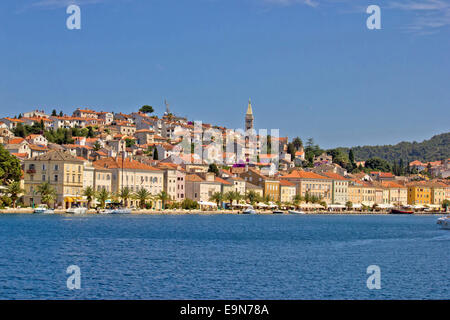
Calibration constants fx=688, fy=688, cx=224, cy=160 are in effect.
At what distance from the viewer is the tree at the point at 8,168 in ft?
266

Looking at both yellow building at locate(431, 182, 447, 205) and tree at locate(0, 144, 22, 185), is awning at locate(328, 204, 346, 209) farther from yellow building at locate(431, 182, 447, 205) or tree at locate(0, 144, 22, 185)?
tree at locate(0, 144, 22, 185)

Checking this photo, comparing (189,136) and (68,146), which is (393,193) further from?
(68,146)

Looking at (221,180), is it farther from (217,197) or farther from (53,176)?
(53,176)

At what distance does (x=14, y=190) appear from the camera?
253 ft

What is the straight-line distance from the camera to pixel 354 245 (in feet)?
151

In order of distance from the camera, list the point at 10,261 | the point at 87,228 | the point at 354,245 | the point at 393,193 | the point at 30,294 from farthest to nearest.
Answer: the point at 393,193
the point at 87,228
the point at 354,245
the point at 10,261
the point at 30,294

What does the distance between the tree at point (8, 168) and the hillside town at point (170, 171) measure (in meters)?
0.86

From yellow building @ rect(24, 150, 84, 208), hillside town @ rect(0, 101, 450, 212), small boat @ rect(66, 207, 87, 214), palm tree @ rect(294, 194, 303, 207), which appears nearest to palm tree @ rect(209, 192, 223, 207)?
hillside town @ rect(0, 101, 450, 212)

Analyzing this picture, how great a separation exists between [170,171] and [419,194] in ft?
267

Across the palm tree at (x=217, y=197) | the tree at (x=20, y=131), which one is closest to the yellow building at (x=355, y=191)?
the palm tree at (x=217, y=197)

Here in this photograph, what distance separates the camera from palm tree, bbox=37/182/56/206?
7996 centimetres

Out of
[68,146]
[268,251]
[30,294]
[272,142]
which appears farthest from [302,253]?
[272,142]

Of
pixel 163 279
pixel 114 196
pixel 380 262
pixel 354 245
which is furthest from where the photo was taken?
pixel 114 196

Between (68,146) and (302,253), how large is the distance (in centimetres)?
9828
